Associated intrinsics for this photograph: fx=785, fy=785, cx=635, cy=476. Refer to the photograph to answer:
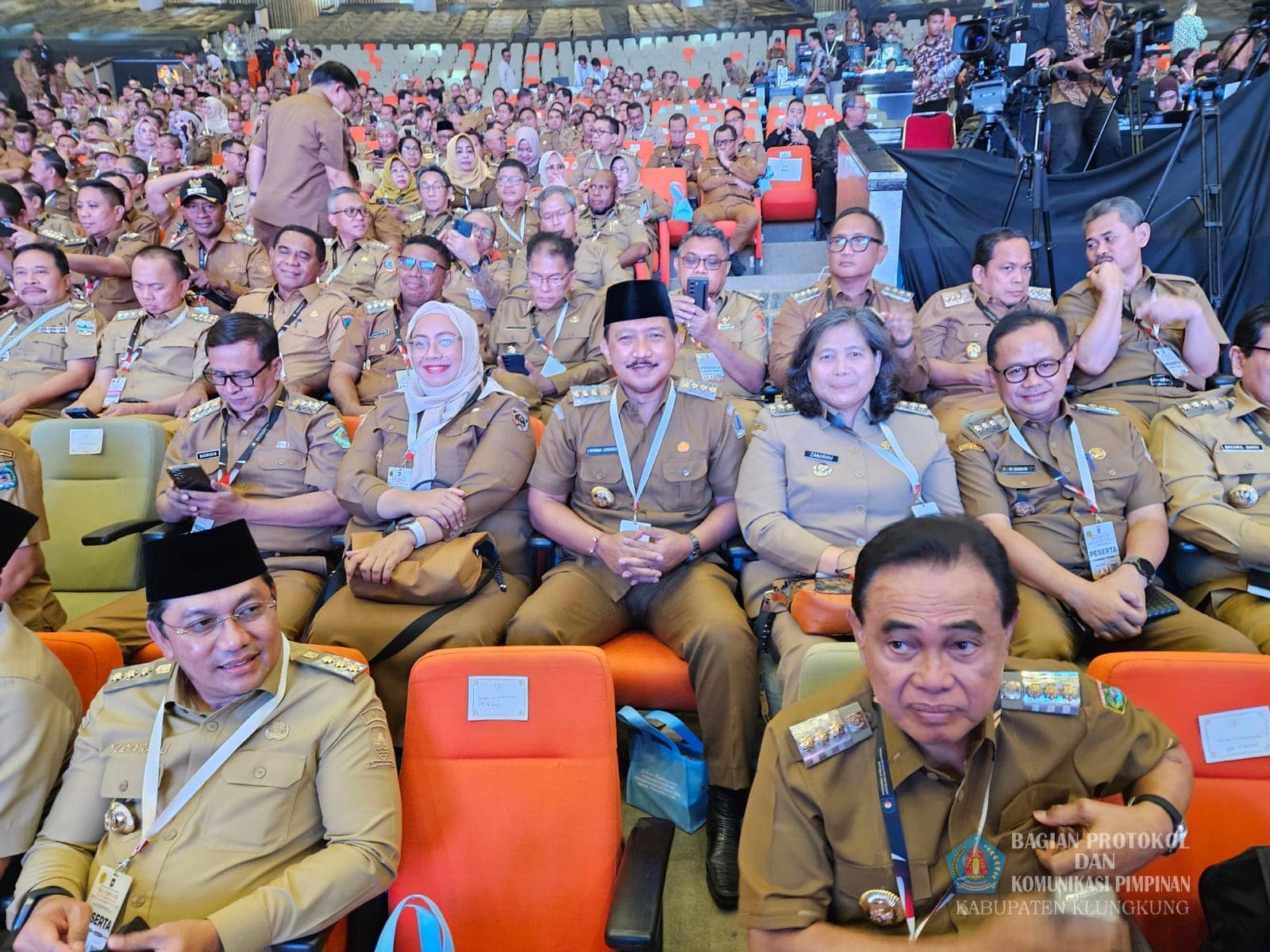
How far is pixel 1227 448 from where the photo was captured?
2.29 m

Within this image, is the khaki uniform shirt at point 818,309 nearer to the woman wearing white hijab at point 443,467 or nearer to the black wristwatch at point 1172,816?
the woman wearing white hijab at point 443,467

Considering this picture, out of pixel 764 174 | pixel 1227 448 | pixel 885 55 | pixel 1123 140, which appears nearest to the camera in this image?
pixel 1227 448

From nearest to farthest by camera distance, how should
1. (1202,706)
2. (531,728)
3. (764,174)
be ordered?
(1202,706), (531,728), (764,174)

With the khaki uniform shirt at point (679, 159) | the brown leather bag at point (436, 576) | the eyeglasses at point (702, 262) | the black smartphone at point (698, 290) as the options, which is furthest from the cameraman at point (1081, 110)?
the brown leather bag at point (436, 576)

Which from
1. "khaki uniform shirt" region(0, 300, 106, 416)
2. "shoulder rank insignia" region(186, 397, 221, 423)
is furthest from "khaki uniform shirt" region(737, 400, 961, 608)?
"khaki uniform shirt" region(0, 300, 106, 416)

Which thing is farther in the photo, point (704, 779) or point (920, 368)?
point (920, 368)

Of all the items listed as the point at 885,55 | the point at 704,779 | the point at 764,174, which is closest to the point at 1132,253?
the point at 704,779

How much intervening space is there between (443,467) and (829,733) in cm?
164

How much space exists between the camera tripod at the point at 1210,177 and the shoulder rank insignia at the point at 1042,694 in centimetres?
361

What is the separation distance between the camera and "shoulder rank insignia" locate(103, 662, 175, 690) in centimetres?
155

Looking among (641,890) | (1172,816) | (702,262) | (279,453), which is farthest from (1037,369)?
(279,453)

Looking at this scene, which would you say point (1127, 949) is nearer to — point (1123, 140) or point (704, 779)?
point (704, 779)

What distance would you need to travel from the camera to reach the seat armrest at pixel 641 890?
3.84ft

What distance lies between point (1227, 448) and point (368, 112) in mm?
12222
